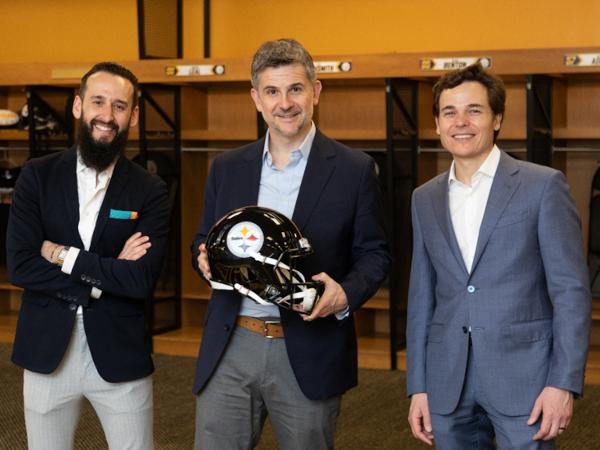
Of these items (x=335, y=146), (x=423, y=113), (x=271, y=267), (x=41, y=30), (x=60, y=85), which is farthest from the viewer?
(x=41, y=30)

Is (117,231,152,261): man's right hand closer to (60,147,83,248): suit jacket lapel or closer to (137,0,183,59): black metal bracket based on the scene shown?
(60,147,83,248): suit jacket lapel

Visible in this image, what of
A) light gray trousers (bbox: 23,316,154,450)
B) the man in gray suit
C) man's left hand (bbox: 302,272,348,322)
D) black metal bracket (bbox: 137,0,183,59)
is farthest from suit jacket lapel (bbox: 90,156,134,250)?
black metal bracket (bbox: 137,0,183,59)

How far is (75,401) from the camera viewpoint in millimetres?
3174

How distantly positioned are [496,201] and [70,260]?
131cm

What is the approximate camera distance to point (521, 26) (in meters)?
7.40

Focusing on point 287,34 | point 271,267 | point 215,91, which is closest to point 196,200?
point 215,91

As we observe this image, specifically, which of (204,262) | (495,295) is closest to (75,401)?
(204,262)

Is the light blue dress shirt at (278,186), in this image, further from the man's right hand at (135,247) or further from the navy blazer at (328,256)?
the man's right hand at (135,247)

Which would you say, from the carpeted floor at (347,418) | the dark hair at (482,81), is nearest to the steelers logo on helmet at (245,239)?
the dark hair at (482,81)

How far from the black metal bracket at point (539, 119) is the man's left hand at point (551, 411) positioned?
13.1 ft

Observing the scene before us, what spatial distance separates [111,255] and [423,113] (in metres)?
4.22

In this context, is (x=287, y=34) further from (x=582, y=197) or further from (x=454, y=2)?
(x=582, y=197)

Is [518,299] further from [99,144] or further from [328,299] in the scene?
[99,144]

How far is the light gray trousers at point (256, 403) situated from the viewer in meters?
2.95
